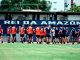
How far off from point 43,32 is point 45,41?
108cm

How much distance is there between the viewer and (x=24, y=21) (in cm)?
4103

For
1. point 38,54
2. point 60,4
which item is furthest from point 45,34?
point 60,4

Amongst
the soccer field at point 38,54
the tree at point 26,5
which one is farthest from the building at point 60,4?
the soccer field at point 38,54

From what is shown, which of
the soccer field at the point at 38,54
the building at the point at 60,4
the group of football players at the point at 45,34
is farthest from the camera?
the building at the point at 60,4

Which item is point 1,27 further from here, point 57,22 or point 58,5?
point 58,5

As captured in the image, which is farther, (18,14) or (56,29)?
(18,14)

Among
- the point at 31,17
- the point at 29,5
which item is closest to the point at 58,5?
the point at 29,5

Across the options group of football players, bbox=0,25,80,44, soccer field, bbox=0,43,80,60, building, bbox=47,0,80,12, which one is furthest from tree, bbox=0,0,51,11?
soccer field, bbox=0,43,80,60

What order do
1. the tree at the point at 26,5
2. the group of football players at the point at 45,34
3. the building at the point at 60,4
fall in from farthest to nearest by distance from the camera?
the building at the point at 60,4 < the tree at the point at 26,5 < the group of football players at the point at 45,34

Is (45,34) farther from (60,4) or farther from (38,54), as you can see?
(60,4)

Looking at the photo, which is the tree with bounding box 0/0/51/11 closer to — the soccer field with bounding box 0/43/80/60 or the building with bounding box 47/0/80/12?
the building with bounding box 47/0/80/12

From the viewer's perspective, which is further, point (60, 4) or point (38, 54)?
point (60, 4)

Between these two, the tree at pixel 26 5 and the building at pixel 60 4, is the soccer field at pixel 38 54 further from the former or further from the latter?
the building at pixel 60 4

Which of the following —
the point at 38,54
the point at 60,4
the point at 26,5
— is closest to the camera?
the point at 38,54
